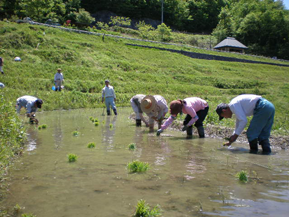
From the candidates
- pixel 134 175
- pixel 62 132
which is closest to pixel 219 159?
pixel 134 175

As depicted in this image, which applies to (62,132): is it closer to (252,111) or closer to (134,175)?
(134,175)

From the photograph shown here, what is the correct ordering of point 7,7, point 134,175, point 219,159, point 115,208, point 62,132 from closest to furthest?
point 115,208
point 134,175
point 219,159
point 62,132
point 7,7

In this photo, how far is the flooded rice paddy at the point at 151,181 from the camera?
386cm

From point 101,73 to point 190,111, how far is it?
21992 millimetres

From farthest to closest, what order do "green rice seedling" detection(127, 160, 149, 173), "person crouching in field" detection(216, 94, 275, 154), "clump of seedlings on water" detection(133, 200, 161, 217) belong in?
"person crouching in field" detection(216, 94, 275, 154)
"green rice seedling" detection(127, 160, 149, 173)
"clump of seedlings on water" detection(133, 200, 161, 217)

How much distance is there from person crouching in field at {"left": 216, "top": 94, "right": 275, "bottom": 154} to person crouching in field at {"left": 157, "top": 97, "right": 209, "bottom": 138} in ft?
4.84

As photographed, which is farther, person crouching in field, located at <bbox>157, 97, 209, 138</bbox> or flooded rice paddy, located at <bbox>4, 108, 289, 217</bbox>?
person crouching in field, located at <bbox>157, 97, 209, 138</bbox>

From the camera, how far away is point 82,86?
24.5m

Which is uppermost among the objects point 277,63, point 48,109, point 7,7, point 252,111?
point 7,7

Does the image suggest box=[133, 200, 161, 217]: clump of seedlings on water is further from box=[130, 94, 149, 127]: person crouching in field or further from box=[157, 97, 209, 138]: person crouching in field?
box=[130, 94, 149, 127]: person crouching in field

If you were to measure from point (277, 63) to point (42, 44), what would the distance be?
49.8 m

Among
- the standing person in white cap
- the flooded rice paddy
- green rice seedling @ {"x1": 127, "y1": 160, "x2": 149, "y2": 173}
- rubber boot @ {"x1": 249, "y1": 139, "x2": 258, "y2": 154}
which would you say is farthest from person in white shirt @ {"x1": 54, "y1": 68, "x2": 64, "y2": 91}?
green rice seedling @ {"x1": 127, "y1": 160, "x2": 149, "y2": 173}

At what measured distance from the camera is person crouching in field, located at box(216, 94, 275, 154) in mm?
6805

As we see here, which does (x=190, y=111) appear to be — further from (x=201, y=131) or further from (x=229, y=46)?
(x=229, y=46)
